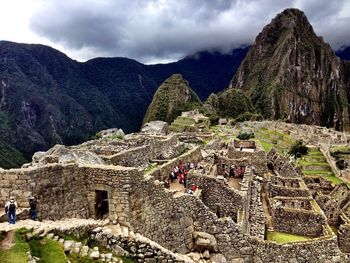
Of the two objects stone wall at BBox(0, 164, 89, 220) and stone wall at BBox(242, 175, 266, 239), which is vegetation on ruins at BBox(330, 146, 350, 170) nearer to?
stone wall at BBox(242, 175, 266, 239)

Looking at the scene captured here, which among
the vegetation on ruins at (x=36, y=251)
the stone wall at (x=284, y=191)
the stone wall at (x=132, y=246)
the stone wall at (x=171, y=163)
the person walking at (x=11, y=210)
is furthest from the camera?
the stone wall at (x=284, y=191)

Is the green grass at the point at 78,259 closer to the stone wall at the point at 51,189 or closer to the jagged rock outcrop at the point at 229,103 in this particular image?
the stone wall at the point at 51,189

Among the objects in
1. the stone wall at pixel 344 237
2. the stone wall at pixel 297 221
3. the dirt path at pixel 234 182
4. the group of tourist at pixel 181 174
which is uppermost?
the group of tourist at pixel 181 174

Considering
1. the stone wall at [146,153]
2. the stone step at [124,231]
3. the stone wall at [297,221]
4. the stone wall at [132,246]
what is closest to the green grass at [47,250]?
the stone wall at [132,246]

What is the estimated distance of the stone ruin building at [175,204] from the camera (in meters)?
11.9

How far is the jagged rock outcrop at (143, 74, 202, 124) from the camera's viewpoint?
176 m

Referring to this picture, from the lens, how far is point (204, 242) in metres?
14.6

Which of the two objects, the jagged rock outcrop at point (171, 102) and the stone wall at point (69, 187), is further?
the jagged rock outcrop at point (171, 102)

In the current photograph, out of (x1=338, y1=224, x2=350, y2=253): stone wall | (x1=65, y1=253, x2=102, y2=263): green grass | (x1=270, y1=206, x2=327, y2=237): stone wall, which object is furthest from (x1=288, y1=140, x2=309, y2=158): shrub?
(x1=65, y1=253, x2=102, y2=263): green grass

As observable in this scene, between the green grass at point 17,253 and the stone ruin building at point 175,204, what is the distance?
2.06 m

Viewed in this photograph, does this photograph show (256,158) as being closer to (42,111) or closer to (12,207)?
(12,207)

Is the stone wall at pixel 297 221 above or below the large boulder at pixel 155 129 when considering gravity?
below

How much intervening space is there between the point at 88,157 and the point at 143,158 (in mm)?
4255

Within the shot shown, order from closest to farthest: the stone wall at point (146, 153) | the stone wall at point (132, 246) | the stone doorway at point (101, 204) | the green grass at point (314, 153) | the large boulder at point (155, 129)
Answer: the stone wall at point (132, 246) < the stone doorway at point (101, 204) < the stone wall at point (146, 153) < the large boulder at point (155, 129) < the green grass at point (314, 153)
